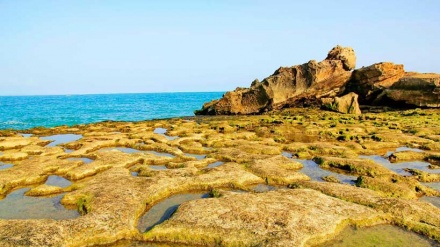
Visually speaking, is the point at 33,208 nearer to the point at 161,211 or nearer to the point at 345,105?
the point at 161,211

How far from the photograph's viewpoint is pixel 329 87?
67688 millimetres

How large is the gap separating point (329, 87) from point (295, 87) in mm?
7395

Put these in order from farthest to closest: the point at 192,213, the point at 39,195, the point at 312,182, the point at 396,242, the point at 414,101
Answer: the point at 414,101
the point at 312,182
the point at 39,195
the point at 192,213
the point at 396,242

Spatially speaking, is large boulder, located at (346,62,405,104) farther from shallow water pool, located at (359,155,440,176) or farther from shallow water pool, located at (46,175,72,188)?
shallow water pool, located at (46,175,72,188)

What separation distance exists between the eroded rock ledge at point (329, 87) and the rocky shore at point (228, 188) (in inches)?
1105

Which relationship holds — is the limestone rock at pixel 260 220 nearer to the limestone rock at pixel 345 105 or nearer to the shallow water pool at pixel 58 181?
the shallow water pool at pixel 58 181

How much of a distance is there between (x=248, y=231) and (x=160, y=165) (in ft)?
47.7

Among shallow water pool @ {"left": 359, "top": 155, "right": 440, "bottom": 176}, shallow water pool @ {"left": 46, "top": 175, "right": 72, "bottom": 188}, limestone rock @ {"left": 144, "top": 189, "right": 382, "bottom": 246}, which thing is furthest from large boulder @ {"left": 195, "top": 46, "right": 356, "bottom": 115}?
limestone rock @ {"left": 144, "top": 189, "right": 382, "bottom": 246}

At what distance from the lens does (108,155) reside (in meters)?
27.8

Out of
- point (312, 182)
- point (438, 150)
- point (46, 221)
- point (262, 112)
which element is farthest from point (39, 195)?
point (262, 112)

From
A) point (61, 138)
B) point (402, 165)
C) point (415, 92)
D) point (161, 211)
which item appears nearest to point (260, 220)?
point (161, 211)

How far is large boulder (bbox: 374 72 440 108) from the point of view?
2346 inches

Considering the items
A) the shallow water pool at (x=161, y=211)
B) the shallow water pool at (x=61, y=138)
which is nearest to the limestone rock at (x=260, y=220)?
the shallow water pool at (x=161, y=211)

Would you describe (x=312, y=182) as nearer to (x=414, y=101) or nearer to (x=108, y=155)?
(x=108, y=155)
